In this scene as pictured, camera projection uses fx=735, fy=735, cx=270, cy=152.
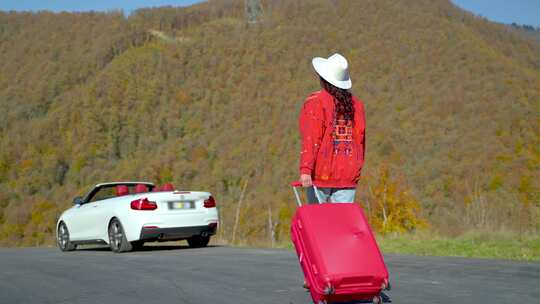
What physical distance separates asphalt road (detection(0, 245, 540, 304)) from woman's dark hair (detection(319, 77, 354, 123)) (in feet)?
5.36

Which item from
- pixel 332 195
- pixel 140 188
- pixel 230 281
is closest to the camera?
pixel 332 195

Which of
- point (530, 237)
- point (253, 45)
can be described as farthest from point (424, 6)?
point (530, 237)

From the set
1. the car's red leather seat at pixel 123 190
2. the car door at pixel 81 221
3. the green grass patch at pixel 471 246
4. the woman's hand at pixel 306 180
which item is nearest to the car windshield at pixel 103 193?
the car door at pixel 81 221

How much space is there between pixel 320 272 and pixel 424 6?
98.9 m

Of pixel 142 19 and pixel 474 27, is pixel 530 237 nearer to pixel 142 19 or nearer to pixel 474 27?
pixel 474 27

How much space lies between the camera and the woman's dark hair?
20.4ft

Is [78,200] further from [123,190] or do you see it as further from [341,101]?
[341,101]

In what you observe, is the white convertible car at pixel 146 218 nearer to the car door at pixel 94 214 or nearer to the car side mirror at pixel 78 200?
the car door at pixel 94 214

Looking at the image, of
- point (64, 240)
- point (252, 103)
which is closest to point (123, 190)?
point (64, 240)

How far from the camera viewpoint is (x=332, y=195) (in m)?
6.25

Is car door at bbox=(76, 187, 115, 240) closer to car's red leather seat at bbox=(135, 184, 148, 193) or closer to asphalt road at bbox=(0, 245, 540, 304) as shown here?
car's red leather seat at bbox=(135, 184, 148, 193)

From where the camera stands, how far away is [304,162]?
601 centimetres

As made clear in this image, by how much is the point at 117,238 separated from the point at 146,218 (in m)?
0.88

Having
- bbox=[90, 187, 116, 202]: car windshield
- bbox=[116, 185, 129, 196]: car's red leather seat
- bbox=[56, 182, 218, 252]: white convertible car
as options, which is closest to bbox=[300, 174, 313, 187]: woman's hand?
bbox=[56, 182, 218, 252]: white convertible car
